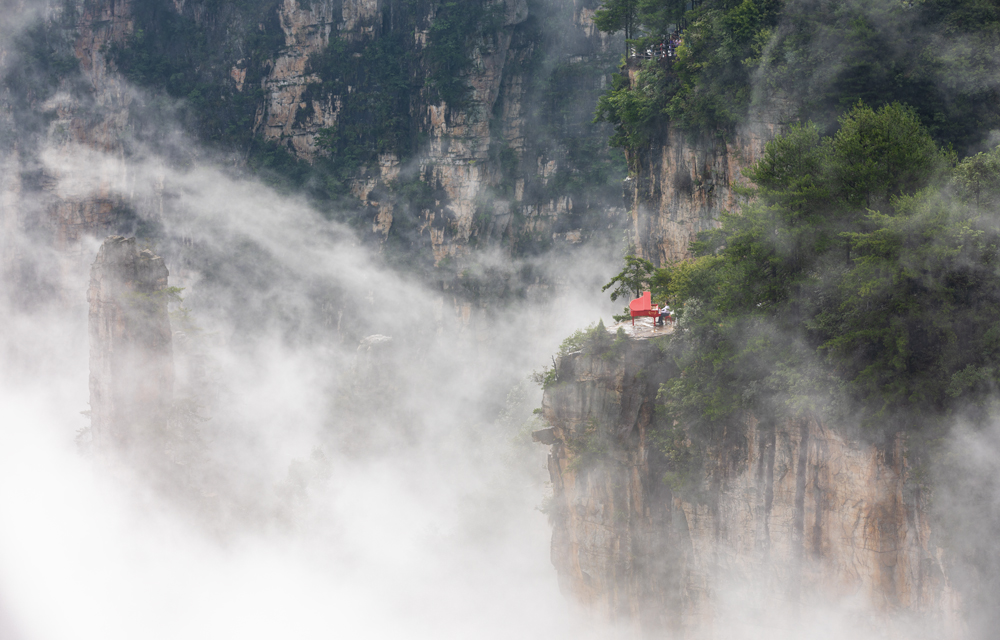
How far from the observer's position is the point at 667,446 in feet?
68.4

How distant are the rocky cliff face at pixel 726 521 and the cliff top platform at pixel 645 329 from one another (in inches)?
12.1

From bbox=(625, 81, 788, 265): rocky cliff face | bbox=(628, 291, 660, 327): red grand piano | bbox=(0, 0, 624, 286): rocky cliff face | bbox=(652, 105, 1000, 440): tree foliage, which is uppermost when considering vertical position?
bbox=(0, 0, 624, 286): rocky cliff face

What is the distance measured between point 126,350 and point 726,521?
20368mm

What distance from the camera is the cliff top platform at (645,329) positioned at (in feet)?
71.0

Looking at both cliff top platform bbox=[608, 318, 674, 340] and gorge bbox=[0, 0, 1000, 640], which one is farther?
cliff top platform bbox=[608, 318, 674, 340]

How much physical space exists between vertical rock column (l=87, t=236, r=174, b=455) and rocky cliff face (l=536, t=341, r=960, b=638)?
45.7 ft

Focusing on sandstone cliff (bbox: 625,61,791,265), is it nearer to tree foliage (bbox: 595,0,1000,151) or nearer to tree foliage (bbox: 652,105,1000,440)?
tree foliage (bbox: 595,0,1000,151)

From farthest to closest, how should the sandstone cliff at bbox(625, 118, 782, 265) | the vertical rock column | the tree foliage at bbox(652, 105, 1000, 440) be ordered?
the vertical rock column < the sandstone cliff at bbox(625, 118, 782, 265) < the tree foliage at bbox(652, 105, 1000, 440)

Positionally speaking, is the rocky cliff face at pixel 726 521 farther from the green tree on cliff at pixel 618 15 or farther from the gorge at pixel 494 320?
the green tree on cliff at pixel 618 15

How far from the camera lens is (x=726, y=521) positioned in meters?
19.9

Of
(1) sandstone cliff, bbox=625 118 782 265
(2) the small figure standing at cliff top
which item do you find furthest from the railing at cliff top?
(2) the small figure standing at cliff top

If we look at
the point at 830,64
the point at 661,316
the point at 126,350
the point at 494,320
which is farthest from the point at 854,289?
the point at 494,320

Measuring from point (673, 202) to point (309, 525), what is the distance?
2564cm

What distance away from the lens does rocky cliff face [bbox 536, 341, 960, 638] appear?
1656 centimetres
